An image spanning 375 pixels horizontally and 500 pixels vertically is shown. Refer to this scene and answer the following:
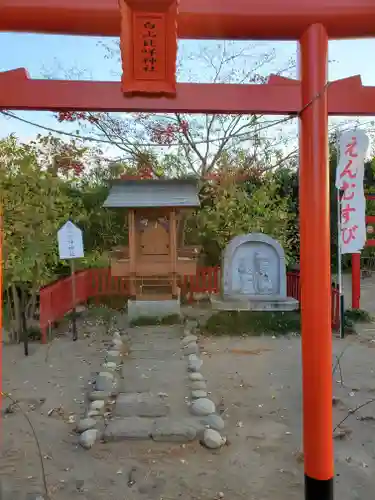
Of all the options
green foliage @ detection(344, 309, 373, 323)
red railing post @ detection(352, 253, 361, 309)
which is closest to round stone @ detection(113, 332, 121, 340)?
green foliage @ detection(344, 309, 373, 323)

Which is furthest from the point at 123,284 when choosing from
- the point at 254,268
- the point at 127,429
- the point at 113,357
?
the point at 127,429

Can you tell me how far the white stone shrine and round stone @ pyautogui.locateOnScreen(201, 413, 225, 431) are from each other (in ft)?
12.2

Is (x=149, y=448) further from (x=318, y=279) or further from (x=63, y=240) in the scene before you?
(x=63, y=240)

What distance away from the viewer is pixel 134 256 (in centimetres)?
781

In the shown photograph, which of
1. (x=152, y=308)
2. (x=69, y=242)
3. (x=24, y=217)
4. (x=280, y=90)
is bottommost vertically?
(x=152, y=308)

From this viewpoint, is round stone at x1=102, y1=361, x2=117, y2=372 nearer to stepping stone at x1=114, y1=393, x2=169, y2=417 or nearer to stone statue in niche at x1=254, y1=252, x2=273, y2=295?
stepping stone at x1=114, y1=393, x2=169, y2=417

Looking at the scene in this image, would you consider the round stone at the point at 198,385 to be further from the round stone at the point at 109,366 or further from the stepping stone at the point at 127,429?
the round stone at the point at 109,366

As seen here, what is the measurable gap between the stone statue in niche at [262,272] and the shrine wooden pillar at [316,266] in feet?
17.1

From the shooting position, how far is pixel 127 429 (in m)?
3.46

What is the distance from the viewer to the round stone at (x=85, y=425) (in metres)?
3.58

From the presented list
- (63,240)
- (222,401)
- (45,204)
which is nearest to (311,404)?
(222,401)

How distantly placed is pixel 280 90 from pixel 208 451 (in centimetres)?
247

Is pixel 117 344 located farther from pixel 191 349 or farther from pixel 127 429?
pixel 127 429

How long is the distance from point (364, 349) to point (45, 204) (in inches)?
198
